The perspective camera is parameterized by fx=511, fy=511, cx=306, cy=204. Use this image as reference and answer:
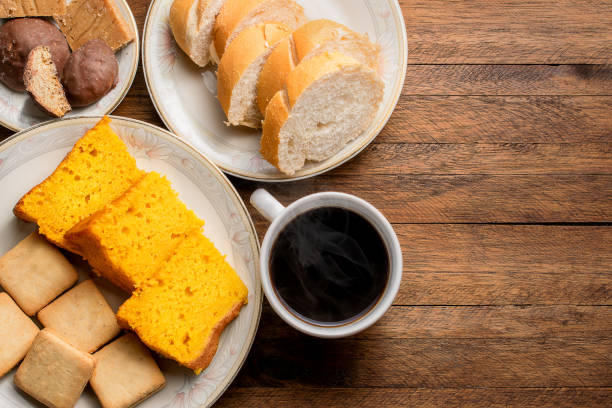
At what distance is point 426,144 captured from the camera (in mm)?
1925

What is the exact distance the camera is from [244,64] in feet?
5.38

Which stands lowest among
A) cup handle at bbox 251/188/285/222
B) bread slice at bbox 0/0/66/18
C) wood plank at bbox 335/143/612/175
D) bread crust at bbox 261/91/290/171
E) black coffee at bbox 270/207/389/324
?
wood plank at bbox 335/143/612/175

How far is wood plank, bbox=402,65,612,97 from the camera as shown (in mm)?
1939

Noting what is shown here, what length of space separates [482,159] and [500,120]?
17cm

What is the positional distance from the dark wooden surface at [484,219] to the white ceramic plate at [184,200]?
0.51ft

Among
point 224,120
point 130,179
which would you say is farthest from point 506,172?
point 130,179

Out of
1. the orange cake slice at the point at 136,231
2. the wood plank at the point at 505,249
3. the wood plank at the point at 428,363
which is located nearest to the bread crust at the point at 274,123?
the orange cake slice at the point at 136,231

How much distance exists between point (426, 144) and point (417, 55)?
0.34 meters

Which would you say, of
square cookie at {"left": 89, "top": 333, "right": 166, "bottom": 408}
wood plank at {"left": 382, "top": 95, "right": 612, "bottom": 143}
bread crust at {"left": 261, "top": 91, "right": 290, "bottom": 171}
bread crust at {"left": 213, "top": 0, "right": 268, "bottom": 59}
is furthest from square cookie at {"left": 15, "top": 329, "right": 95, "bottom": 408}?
wood plank at {"left": 382, "top": 95, "right": 612, "bottom": 143}

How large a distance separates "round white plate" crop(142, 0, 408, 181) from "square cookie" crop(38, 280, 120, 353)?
0.61 meters

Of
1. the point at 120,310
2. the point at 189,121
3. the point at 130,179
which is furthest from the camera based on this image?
the point at 189,121

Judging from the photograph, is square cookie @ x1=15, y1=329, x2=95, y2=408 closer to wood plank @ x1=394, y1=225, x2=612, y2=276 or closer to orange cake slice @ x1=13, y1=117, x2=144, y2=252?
orange cake slice @ x1=13, y1=117, x2=144, y2=252

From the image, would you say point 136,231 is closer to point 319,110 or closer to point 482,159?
point 319,110

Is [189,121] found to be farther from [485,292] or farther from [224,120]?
[485,292]
